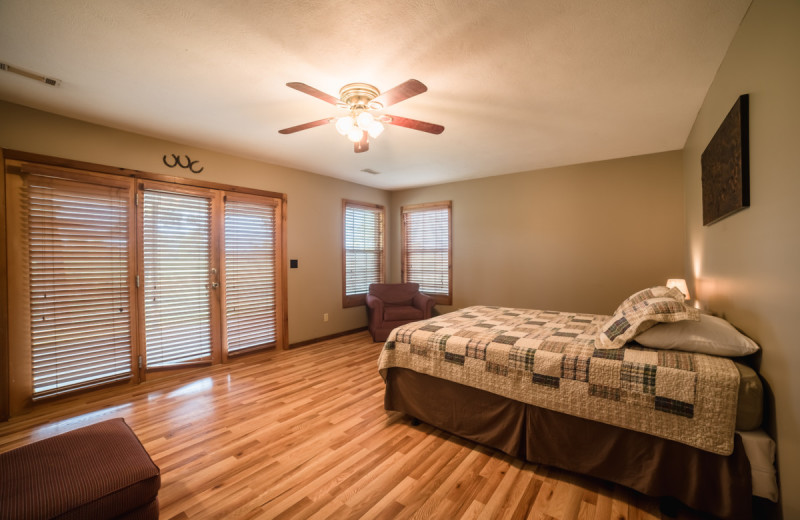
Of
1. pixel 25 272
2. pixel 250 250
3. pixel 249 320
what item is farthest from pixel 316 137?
pixel 25 272

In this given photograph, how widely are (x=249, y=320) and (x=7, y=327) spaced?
2047 mm

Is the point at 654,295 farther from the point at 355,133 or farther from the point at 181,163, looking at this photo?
the point at 181,163

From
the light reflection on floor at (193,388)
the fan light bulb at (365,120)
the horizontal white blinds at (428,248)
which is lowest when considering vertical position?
the light reflection on floor at (193,388)

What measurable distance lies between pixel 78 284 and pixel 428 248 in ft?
15.0

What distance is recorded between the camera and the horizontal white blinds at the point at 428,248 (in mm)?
5703

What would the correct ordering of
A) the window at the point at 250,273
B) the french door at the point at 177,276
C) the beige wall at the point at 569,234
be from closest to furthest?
the french door at the point at 177,276 → the beige wall at the point at 569,234 → the window at the point at 250,273

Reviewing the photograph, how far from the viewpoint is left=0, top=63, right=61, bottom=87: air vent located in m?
2.16

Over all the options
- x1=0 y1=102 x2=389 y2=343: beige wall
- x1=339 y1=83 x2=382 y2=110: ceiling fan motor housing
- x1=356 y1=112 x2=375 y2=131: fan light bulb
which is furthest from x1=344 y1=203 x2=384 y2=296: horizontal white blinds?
x1=356 y1=112 x2=375 y2=131: fan light bulb

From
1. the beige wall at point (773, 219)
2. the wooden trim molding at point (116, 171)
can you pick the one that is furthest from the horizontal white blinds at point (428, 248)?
the beige wall at point (773, 219)

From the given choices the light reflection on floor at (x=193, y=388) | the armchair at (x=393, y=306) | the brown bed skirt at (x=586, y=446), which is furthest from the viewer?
the armchair at (x=393, y=306)

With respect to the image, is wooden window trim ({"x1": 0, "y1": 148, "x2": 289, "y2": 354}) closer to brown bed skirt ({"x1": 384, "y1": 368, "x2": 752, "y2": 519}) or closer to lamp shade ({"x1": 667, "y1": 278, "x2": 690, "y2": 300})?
brown bed skirt ({"x1": 384, "y1": 368, "x2": 752, "y2": 519})

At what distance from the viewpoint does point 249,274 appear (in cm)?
425

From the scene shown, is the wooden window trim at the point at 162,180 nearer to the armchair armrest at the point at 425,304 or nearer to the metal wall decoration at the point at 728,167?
the armchair armrest at the point at 425,304

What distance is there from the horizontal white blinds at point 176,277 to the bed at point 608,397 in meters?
2.55
